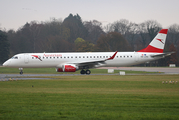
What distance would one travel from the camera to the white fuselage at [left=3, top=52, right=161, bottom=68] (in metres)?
37.4

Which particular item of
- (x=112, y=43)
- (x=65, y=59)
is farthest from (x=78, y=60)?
(x=112, y=43)

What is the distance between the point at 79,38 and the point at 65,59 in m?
64.2

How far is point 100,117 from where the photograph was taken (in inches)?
365

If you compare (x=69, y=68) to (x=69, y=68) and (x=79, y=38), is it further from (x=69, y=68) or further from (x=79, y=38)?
(x=79, y=38)

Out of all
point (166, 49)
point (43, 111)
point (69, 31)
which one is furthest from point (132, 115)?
point (69, 31)

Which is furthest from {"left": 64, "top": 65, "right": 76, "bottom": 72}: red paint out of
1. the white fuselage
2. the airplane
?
the white fuselage

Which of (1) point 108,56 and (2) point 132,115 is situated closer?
(2) point 132,115

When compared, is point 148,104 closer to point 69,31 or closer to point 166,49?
point 166,49

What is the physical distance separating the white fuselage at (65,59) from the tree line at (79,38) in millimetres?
45007

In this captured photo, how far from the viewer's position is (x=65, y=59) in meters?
37.9

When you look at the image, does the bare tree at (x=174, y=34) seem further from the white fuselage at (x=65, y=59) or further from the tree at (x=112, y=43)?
the white fuselage at (x=65, y=59)

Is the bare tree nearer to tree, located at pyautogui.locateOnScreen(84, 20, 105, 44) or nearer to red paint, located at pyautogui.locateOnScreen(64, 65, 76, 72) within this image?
tree, located at pyautogui.locateOnScreen(84, 20, 105, 44)

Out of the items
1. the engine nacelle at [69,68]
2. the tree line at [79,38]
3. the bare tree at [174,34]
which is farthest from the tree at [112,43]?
the engine nacelle at [69,68]

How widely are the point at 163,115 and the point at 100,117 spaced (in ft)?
7.92
